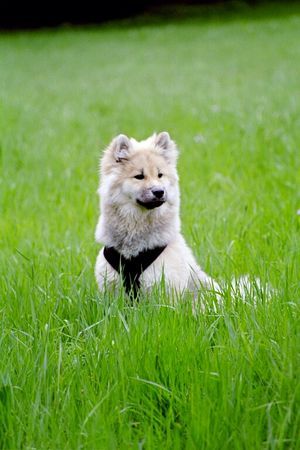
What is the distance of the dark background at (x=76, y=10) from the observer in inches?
1558

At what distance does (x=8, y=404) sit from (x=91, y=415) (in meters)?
0.36

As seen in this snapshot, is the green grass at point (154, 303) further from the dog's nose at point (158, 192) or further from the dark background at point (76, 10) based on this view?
the dark background at point (76, 10)

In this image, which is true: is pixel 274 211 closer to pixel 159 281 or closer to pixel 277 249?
pixel 277 249

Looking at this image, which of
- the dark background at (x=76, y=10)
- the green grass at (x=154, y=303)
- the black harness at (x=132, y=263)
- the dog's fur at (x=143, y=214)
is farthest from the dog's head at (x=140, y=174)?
the dark background at (x=76, y=10)

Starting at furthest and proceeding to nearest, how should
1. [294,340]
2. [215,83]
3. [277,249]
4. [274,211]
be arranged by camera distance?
[215,83], [274,211], [277,249], [294,340]

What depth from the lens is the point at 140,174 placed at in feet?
13.4

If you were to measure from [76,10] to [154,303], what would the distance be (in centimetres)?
3942

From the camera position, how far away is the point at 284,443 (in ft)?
8.14

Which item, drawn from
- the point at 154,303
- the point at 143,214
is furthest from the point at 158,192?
the point at 154,303

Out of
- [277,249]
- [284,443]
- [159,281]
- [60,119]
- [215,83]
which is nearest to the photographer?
[284,443]

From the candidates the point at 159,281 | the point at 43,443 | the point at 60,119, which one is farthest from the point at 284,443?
the point at 60,119

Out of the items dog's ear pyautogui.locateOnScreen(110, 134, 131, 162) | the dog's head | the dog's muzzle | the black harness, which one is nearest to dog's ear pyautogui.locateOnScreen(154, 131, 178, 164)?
the dog's head

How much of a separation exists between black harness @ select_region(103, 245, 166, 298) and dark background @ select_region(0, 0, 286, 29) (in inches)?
1471

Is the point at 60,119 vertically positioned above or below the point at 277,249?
above
